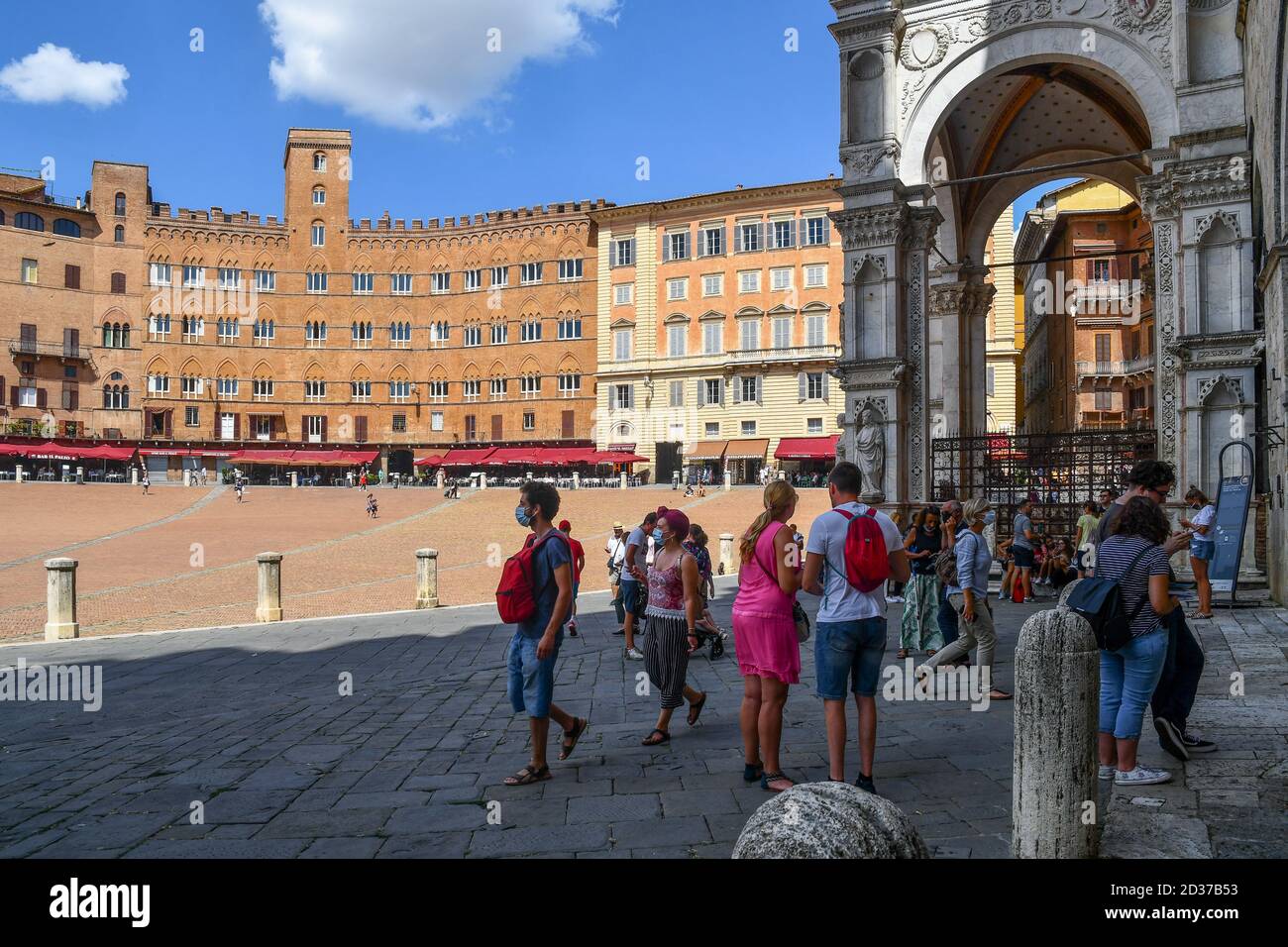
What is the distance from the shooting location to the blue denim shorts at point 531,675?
5262 mm

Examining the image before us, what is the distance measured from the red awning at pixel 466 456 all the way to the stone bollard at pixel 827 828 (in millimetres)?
58460

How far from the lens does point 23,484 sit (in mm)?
44750

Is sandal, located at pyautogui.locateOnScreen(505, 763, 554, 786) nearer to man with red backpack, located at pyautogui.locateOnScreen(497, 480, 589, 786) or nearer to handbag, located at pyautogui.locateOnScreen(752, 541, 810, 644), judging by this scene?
man with red backpack, located at pyautogui.locateOnScreen(497, 480, 589, 786)

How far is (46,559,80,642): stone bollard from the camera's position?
12617 millimetres

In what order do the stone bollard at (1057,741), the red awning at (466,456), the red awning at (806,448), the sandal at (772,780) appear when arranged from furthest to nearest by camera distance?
the red awning at (466,456), the red awning at (806,448), the sandal at (772,780), the stone bollard at (1057,741)

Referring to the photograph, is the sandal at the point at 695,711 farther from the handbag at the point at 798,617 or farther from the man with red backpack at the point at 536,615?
the handbag at the point at 798,617

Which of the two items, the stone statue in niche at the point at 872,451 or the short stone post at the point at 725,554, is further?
the short stone post at the point at 725,554

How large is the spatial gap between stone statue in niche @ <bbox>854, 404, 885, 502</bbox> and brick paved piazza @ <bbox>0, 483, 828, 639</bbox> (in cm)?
661

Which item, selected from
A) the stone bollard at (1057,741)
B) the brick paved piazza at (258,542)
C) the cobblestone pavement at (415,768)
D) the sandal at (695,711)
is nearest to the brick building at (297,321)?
the brick paved piazza at (258,542)

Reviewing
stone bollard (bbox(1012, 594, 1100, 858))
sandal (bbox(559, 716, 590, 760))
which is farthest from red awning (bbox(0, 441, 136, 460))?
stone bollard (bbox(1012, 594, 1100, 858))

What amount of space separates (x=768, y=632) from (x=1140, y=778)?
6.51 ft

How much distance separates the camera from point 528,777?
529cm

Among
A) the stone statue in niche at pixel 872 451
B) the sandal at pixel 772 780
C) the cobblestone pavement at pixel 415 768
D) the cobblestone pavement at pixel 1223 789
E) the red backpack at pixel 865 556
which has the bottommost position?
the cobblestone pavement at pixel 415 768

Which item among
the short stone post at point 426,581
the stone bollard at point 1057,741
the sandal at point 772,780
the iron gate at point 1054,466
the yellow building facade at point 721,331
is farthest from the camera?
the yellow building facade at point 721,331
